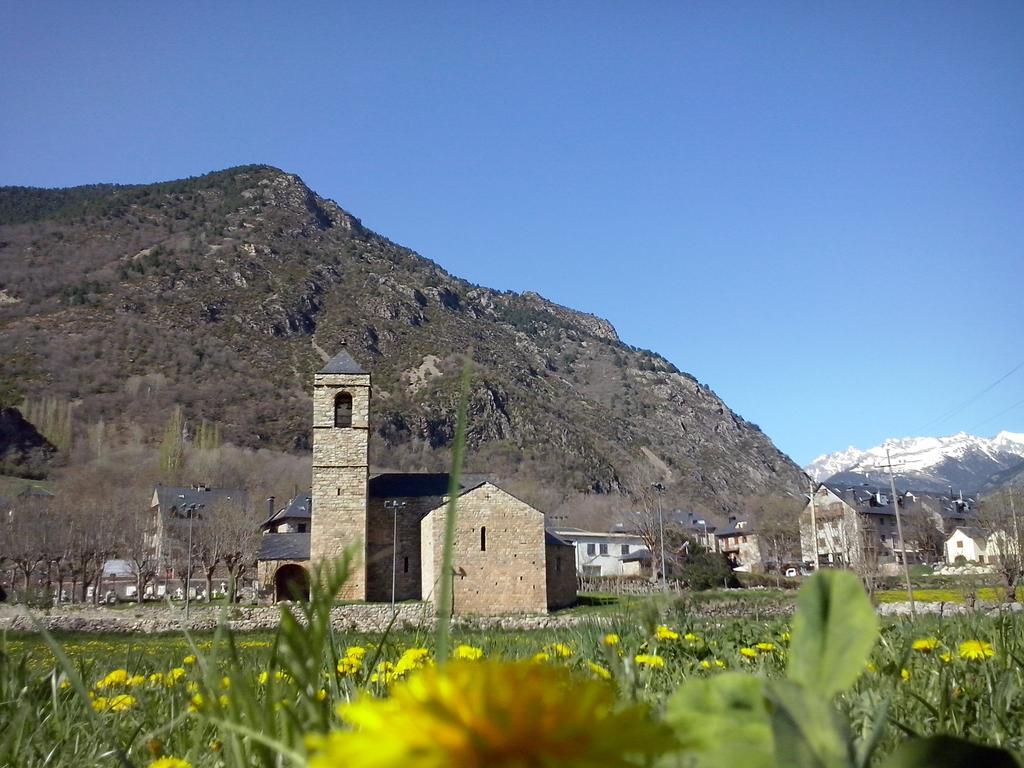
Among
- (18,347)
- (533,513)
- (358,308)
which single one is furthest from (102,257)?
(533,513)

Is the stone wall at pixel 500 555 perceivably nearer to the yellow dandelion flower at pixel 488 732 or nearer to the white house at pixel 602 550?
the yellow dandelion flower at pixel 488 732

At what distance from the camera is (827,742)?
0.55 meters

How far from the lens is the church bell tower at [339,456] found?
36750mm

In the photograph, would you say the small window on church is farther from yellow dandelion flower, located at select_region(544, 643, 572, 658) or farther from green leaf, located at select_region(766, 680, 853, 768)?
green leaf, located at select_region(766, 680, 853, 768)

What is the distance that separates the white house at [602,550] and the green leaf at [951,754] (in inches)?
2896

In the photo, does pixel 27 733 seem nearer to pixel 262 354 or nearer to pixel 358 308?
pixel 262 354

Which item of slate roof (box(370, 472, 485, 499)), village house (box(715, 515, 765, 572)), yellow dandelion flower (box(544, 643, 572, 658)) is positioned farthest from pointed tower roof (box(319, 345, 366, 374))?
village house (box(715, 515, 765, 572))

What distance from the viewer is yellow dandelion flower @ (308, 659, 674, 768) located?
0.36 meters

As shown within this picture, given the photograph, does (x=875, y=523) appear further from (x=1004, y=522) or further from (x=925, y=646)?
(x=925, y=646)

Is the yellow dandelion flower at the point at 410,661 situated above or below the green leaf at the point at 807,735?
below

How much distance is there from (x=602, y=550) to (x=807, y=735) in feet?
259

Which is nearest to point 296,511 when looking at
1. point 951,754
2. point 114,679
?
point 114,679

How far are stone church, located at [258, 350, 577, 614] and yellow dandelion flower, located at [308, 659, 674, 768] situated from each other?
102 ft

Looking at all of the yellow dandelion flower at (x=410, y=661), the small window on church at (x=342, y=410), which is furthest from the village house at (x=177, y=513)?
the yellow dandelion flower at (x=410, y=661)
